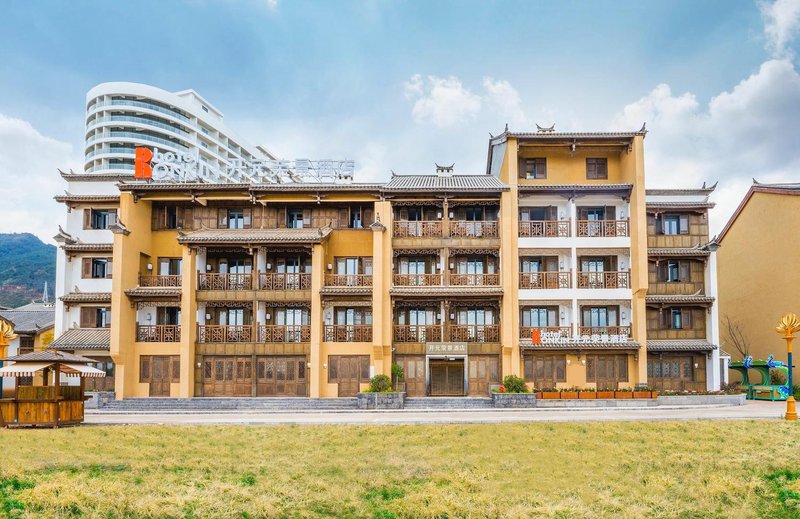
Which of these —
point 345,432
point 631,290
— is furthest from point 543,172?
point 345,432

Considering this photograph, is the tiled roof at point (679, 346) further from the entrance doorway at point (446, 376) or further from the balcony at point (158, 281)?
the balcony at point (158, 281)

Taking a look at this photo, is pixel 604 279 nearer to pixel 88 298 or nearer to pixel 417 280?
pixel 417 280

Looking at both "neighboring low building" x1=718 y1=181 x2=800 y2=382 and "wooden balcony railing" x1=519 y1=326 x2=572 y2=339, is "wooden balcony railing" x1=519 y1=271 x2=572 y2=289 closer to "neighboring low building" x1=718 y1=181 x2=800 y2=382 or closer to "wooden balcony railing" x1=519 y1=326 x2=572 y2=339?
"wooden balcony railing" x1=519 y1=326 x2=572 y2=339

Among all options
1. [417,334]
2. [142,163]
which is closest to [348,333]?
[417,334]

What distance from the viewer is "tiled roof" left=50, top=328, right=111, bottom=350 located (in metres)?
34.2

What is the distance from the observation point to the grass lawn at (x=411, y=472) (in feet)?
42.5

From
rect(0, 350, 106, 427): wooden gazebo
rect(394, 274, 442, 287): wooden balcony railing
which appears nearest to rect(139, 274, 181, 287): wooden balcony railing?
rect(0, 350, 106, 427): wooden gazebo

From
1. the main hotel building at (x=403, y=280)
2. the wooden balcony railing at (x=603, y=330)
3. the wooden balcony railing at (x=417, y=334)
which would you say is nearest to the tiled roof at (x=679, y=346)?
the main hotel building at (x=403, y=280)

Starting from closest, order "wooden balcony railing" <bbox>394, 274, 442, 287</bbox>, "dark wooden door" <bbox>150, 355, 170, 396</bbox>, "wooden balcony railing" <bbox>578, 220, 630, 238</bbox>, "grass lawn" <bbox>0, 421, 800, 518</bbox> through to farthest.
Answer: "grass lawn" <bbox>0, 421, 800, 518</bbox>, "dark wooden door" <bbox>150, 355, 170, 396</bbox>, "wooden balcony railing" <bbox>394, 274, 442, 287</bbox>, "wooden balcony railing" <bbox>578, 220, 630, 238</bbox>

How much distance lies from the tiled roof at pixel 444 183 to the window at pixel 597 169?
5.51 m

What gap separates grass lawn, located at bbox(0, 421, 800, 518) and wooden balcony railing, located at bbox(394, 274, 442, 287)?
14.2 meters

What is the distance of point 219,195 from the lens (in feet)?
118

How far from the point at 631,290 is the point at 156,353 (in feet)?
88.1

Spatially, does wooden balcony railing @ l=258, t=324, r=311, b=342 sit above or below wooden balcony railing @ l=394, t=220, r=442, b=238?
below
